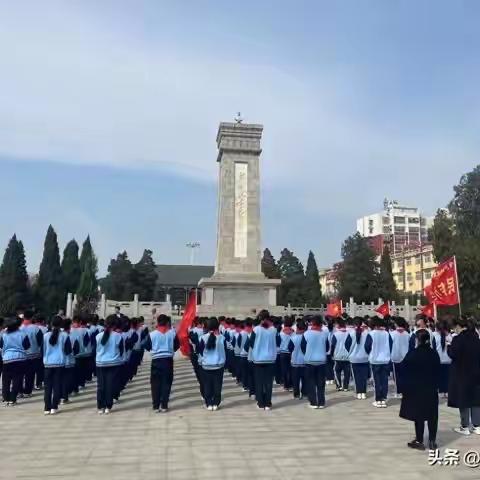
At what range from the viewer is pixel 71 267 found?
2074 inches

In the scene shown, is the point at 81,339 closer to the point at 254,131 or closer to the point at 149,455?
the point at 149,455

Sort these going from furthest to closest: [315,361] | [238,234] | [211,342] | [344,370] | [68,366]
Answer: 1. [238,234]
2. [344,370]
3. [68,366]
4. [315,361]
5. [211,342]

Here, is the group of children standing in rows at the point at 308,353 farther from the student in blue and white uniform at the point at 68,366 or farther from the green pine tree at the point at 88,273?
the green pine tree at the point at 88,273

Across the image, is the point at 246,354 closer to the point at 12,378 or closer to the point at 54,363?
the point at 54,363

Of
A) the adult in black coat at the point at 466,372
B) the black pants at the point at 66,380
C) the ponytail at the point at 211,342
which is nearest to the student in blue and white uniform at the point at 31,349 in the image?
the black pants at the point at 66,380

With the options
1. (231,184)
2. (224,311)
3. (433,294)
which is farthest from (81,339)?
(231,184)

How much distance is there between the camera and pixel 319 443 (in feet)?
21.1

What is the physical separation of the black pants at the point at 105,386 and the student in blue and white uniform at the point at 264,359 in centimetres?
252

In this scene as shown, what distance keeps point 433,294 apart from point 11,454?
10370 mm

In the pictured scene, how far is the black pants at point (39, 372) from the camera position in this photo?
36.0 ft

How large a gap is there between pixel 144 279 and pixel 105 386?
44.6 m

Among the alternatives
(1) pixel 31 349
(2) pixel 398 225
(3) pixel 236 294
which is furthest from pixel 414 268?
(1) pixel 31 349

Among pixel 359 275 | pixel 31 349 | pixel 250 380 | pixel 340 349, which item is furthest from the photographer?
pixel 359 275

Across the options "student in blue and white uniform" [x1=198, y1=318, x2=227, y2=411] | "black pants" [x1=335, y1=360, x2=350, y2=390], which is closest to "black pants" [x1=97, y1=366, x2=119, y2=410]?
"student in blue and white uniform" [x1=198, y1=318, x2=227, y2=411]
